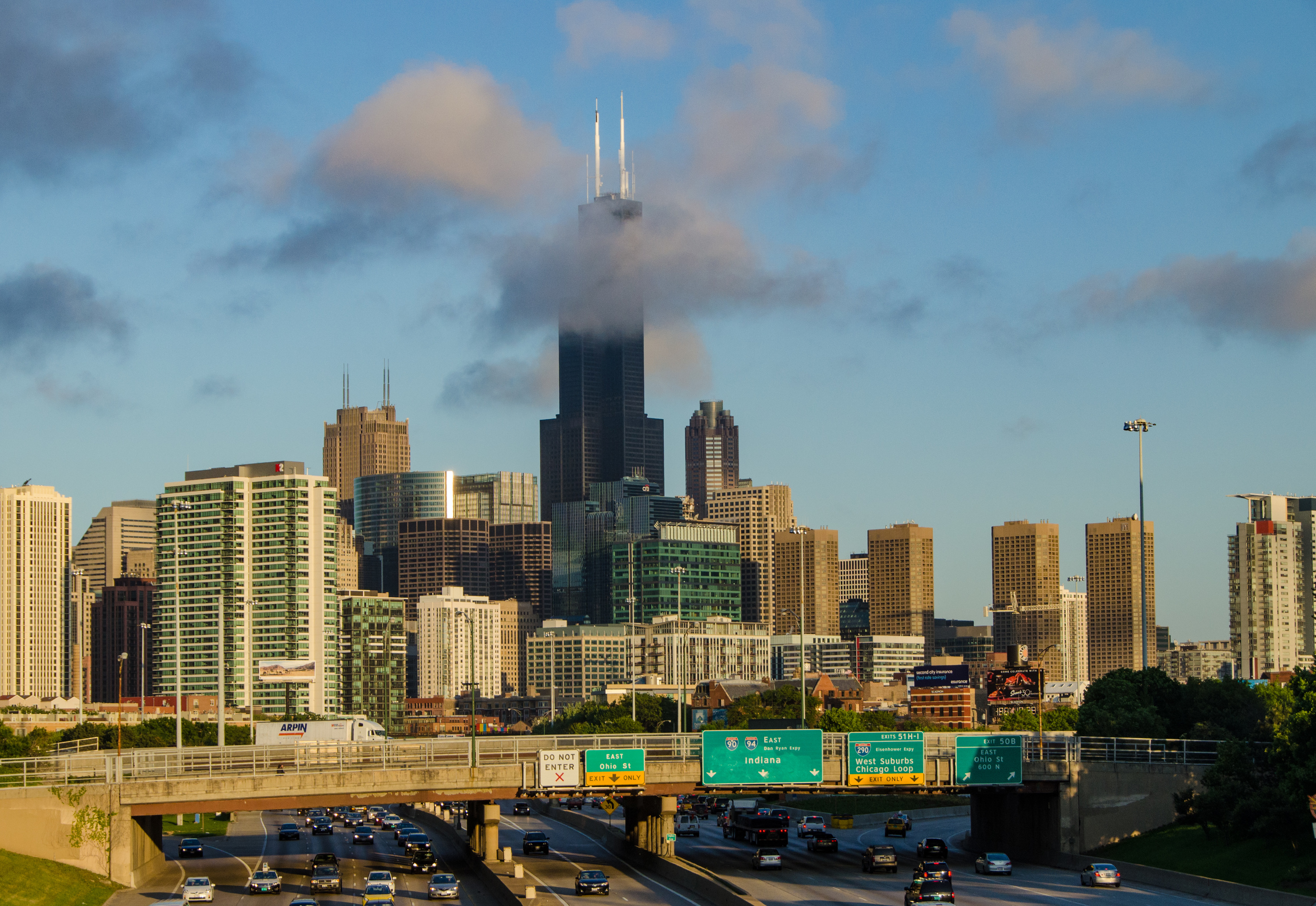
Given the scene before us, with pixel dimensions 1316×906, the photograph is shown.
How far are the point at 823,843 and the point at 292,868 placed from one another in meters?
34.3

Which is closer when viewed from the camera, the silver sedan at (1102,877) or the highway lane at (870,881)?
the highway lane at (870,881)

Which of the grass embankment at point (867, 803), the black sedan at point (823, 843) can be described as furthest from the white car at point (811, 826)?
the grass embankment at point (867, 803)

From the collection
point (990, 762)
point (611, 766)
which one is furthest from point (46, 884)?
point (990, 762)

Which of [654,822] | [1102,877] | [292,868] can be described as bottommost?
[292,868]

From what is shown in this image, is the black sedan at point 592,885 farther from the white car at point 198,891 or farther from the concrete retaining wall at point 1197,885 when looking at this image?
the concrete retaining wall at point 1197,885

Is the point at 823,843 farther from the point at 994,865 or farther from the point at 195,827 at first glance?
the point at 195,827

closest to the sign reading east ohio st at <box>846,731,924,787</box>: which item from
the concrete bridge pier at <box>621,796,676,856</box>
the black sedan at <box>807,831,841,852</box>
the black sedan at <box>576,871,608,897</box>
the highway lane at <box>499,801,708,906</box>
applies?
the highway lane at <box>499,801,708,906</box>

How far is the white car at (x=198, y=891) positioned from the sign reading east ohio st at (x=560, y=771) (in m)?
18.1

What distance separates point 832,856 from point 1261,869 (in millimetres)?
35870

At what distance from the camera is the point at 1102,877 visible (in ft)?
290

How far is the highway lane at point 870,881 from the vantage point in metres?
82.4

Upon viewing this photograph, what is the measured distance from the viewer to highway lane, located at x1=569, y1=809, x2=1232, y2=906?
8238cm

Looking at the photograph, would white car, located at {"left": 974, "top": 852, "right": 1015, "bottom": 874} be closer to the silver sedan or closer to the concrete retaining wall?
the concrete retaining wall

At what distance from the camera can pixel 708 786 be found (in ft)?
313
